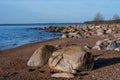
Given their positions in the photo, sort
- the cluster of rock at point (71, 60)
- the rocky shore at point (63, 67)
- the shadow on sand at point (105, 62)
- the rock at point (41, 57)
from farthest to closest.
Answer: the rock at point (41, 57) < the shadow on sand at point (105, 62) < the cluster of rock at point (71, 60) < the rocky shore at point (63, 67)

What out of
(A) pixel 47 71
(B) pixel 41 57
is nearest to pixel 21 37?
(B) pixel 41 57

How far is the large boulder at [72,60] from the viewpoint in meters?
11.8

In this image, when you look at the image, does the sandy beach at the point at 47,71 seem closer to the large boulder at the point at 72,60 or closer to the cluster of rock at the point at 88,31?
the large boulder at the point at 72,60

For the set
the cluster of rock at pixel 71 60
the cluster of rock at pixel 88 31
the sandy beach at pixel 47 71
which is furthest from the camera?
the cluster of rock at pixel 88 31

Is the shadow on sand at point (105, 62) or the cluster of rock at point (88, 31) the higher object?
the shadow on sand at point (105, 62)

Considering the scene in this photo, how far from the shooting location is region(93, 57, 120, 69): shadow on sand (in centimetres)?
1284

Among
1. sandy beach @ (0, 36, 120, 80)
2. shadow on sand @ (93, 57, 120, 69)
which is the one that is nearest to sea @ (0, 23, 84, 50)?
sandy beach @ (0, 36, 120, 80)

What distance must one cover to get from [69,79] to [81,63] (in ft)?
4.56

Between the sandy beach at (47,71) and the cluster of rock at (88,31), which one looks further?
the cluster of rock at (88,31)

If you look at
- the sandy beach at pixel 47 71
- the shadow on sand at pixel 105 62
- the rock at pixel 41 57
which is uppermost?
the rock at pixel 41 57

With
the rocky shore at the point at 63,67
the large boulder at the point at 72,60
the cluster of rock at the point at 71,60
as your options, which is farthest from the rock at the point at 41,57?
the large boulder at the point at 72,60

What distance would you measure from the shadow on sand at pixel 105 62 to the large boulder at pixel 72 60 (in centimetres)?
71

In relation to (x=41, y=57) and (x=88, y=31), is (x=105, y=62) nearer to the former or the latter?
(x=41, y=57)

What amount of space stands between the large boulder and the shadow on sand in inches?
27.8
